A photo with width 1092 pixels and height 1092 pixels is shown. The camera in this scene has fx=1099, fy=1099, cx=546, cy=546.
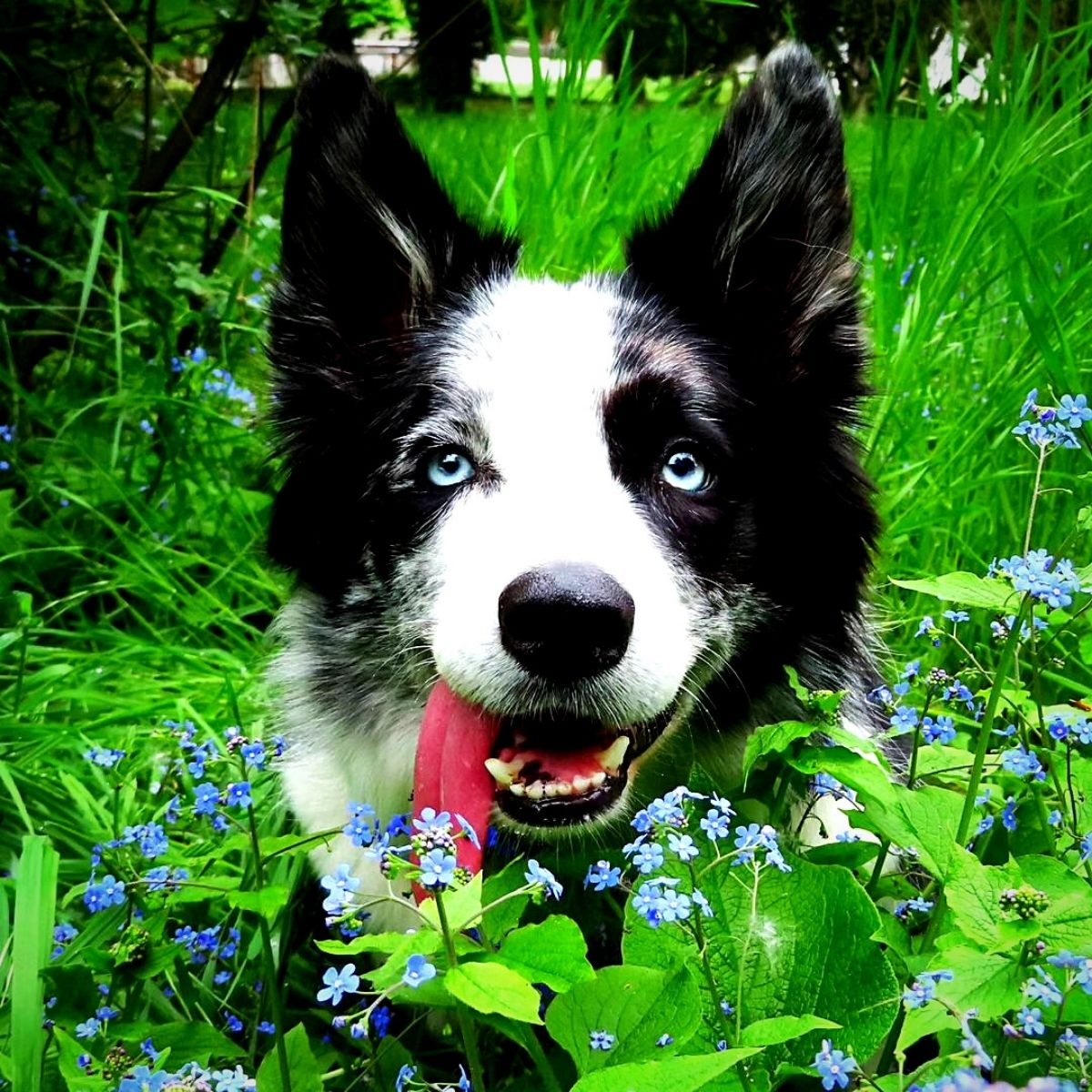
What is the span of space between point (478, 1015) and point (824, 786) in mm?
597

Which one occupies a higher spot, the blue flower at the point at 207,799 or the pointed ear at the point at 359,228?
the pointed ear at the point at 359,228

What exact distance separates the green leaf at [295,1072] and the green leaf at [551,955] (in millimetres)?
377

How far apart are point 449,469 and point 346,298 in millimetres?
611

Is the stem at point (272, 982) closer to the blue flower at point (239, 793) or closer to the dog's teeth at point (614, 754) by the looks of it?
the blue flower at point (239, 793)

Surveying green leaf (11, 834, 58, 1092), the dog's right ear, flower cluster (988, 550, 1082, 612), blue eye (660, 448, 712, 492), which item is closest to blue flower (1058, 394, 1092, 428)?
flower cluster (988, 550, 1082, 612)

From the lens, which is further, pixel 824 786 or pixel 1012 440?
pixel 1012 440

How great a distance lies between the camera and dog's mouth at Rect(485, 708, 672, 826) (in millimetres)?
1946

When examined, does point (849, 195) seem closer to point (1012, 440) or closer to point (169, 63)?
point (1012, 440)

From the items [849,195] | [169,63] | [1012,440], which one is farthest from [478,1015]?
[169,63]

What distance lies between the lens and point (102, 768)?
284cm

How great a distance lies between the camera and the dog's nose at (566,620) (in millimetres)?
1779

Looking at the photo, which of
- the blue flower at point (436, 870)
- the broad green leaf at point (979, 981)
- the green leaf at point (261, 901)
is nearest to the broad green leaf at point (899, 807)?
the broad green leaf at point (979, 981)

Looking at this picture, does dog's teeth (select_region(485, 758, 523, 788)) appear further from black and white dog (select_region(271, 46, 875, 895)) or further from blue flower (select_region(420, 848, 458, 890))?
blue flower (select_region(420, 848, 458, 890))

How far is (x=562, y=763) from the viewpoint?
6.79 feet
